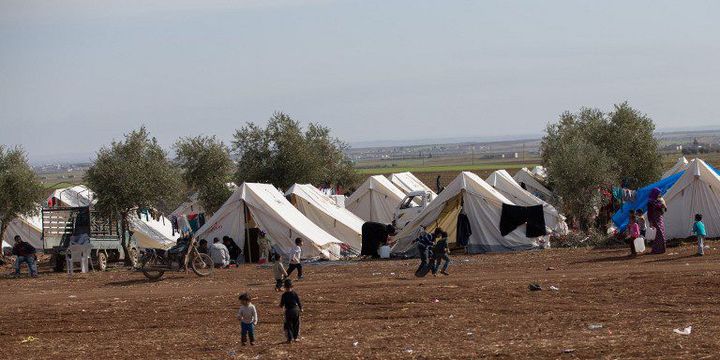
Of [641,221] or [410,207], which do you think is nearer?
[641,221]

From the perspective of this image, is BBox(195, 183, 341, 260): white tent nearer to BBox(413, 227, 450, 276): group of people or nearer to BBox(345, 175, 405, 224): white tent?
BBox(413, 227, 450, 276): group of people

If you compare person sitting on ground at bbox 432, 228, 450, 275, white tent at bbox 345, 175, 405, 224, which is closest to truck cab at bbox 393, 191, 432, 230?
white tent at bbox 345, 175, 405, 224

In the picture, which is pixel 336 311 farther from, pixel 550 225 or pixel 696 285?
pixel 550 225

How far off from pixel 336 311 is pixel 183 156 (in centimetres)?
3079

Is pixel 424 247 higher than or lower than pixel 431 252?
higher

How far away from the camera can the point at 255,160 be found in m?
51.2

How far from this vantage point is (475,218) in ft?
110

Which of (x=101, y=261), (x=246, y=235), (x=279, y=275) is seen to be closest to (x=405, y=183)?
(x=246, y=235)

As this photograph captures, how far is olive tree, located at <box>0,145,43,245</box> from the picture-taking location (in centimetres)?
3869

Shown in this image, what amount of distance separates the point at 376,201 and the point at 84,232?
16.4 metres

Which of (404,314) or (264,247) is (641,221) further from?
(404,314)

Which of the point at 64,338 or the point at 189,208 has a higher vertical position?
the point at 189,208

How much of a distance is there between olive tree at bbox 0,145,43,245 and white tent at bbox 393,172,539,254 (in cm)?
1442

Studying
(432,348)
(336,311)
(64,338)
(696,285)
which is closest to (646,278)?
(696,285)
